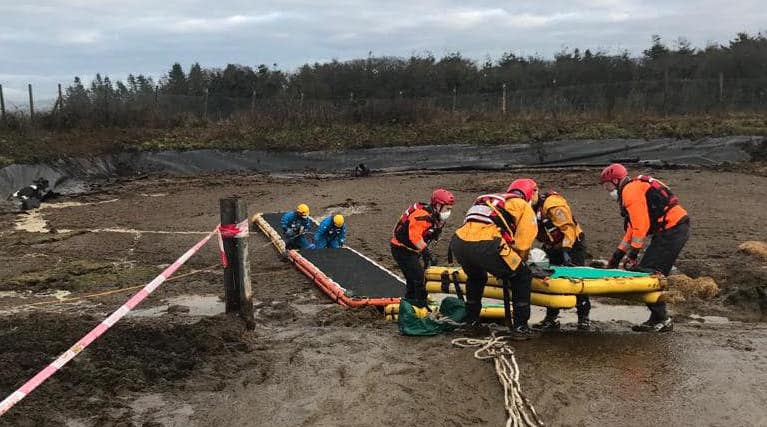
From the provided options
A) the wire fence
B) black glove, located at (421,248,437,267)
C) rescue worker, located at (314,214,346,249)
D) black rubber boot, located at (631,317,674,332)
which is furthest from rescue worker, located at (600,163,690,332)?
the wire fence

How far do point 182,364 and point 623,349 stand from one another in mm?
3814

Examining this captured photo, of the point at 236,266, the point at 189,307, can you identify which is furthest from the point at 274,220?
the point at 236,266

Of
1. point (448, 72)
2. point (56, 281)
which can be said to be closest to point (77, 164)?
point (56, 281)

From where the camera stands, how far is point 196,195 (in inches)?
758

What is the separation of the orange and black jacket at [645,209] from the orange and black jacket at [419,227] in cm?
199

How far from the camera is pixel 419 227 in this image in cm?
702

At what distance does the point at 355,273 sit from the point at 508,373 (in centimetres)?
438

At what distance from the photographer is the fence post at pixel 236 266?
6.26m

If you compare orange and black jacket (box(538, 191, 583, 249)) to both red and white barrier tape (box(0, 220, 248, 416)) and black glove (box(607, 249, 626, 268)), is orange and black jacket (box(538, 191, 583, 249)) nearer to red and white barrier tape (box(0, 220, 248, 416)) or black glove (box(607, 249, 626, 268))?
black glove (box(607, 249, 626, 268))

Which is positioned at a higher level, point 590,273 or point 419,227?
point 419,227

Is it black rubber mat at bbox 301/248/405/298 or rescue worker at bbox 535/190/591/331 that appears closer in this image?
rescue worker at bbox 535/190/591/331

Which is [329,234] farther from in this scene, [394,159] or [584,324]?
[394,159]

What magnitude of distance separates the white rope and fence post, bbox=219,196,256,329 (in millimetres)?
2112

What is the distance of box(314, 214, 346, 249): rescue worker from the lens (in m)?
11.1
